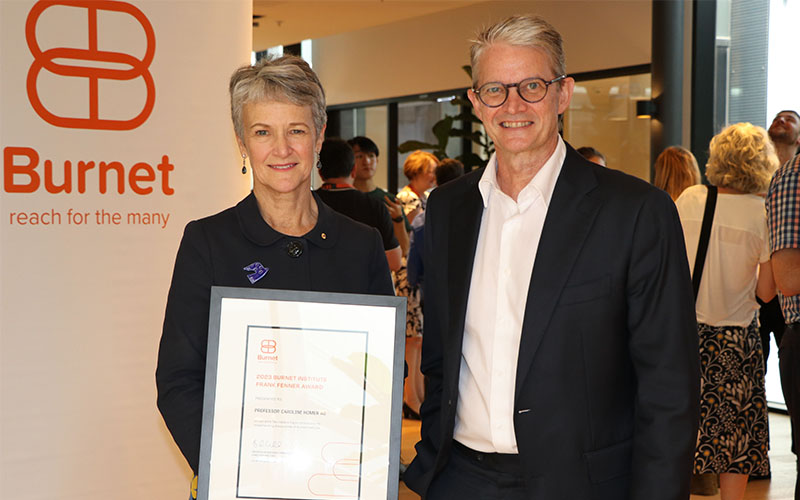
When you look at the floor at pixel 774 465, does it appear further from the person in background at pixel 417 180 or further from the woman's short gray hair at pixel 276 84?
the woman's short gray hair at pixel 276 84

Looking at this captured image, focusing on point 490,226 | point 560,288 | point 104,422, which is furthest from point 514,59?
point 104,422

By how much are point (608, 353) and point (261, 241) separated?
34.9 inches

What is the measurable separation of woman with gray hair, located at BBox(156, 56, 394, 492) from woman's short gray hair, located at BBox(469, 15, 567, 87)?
0.44 meters

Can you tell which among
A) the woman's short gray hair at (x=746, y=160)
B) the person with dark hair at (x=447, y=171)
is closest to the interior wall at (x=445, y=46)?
the person with dark hair at (x=447, y=171)

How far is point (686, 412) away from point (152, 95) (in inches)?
98.0

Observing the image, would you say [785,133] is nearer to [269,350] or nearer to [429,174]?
[429,174]

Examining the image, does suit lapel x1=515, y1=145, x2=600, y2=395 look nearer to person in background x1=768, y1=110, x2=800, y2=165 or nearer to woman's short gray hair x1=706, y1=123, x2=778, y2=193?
woman's short gray hair x1=706, y1=123, x2=778, y2=193

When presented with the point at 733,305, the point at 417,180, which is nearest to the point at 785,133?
the point at 733,305

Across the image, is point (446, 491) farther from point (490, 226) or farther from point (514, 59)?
point (514, 59)

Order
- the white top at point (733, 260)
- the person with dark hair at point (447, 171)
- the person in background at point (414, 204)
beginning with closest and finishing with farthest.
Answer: the white top at point (733, 260), the person in background at point (414, 204), the person with dark hair at point (447, 171)

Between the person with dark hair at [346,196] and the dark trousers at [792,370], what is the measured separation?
88.9 inches

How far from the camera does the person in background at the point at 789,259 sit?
3266mm

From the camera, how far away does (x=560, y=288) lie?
192 cm

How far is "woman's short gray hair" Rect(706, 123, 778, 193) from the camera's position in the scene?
4.32 meters
